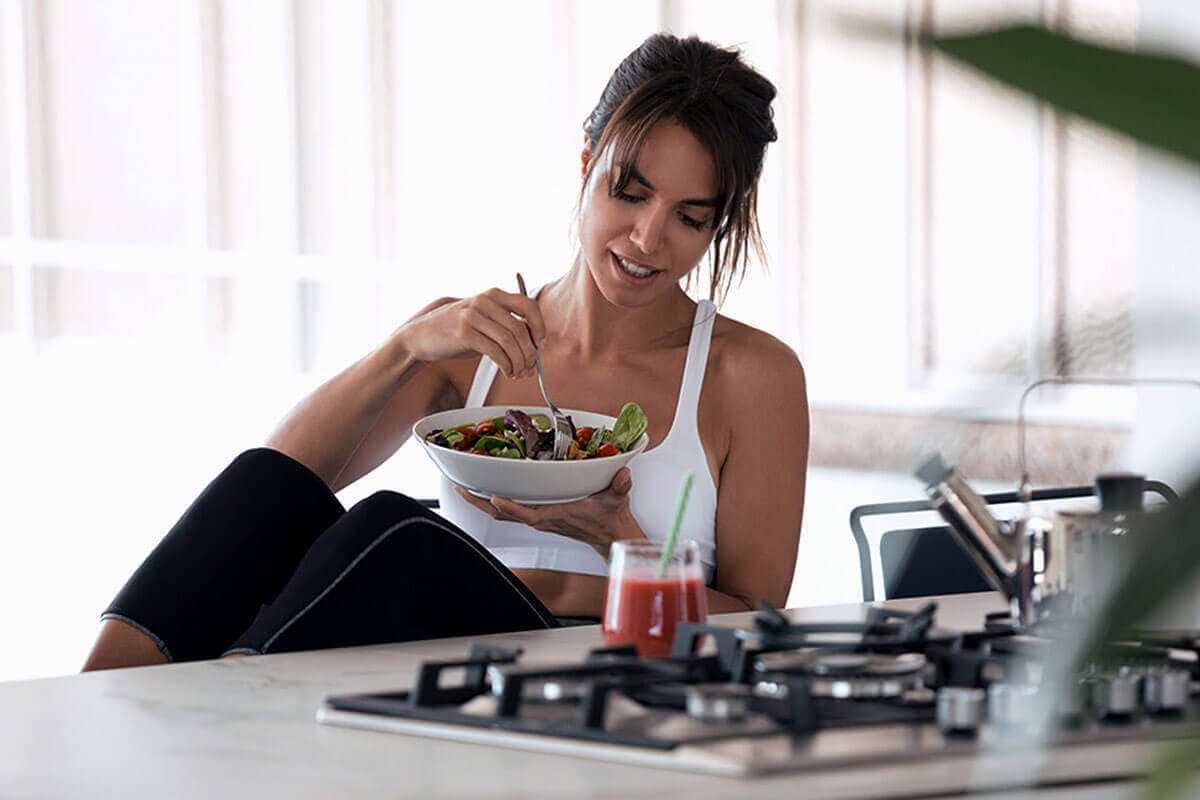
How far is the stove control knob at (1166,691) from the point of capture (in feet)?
3.26

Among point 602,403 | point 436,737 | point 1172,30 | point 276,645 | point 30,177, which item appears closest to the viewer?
point 1172,30

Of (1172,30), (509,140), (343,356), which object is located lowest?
(343,356)

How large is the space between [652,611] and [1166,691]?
1.32 feet

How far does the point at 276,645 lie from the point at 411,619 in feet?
0.43

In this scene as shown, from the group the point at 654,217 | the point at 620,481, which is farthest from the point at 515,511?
the point at 654,217

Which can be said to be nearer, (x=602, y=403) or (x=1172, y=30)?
(x=1172, y=30)

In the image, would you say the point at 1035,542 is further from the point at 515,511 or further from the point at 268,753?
the point at 515,511

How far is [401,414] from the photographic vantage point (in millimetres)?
2229

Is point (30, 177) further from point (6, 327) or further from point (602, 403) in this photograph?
point (602, 403)

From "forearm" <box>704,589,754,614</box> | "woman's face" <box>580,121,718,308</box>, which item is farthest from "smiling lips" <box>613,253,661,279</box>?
"forearm" <box>704,589,754,614</box>

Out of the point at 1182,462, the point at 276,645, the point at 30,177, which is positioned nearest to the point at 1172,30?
the point at 1182,462

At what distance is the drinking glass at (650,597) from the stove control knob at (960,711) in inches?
11.8

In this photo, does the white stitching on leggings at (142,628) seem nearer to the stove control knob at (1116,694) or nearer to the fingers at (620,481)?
the fingers at (620,481)

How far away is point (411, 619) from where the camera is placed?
1405 mm
